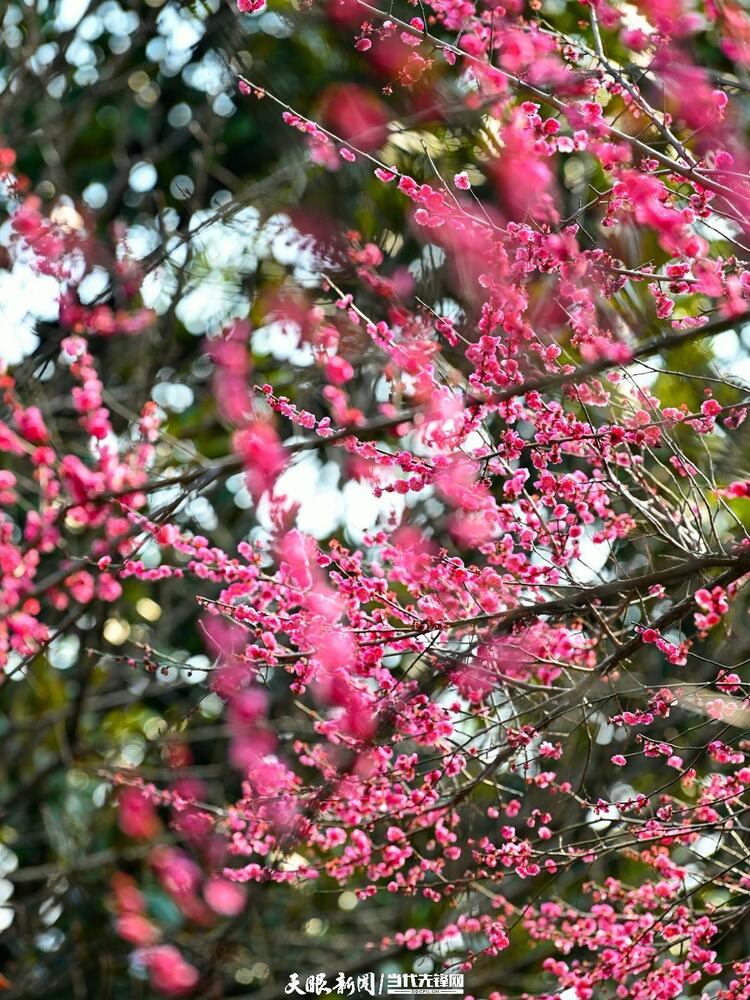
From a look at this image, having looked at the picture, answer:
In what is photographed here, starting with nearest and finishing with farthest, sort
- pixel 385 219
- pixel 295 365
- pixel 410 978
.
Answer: pixel 410 978 < pixel 385 219 < pixel 295 365

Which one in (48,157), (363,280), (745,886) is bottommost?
(745,886)

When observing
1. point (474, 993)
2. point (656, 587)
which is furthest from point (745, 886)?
point (474, 993)

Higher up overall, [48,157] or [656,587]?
[48,157]

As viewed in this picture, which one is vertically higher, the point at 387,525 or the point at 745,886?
the point at 387,525

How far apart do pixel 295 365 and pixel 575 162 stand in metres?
1.98

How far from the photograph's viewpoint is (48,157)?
250 inches

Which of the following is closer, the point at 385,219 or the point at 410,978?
the point at 410,978

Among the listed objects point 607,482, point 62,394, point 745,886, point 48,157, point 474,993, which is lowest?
point 474,993

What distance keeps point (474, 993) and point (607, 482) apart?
10.6 ft

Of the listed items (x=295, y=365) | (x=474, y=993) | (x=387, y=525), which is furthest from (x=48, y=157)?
(x=474, y=993)

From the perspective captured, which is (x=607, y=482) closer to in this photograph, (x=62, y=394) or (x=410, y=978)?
(x=410, y=978)

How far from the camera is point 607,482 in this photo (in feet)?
9.28

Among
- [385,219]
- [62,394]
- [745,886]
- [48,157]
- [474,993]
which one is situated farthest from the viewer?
[62,394]

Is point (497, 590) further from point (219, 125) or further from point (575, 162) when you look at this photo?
point (219, 125)
